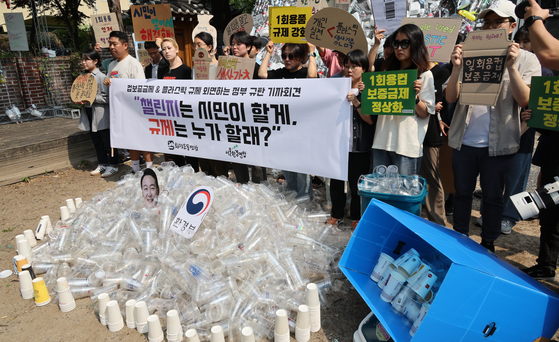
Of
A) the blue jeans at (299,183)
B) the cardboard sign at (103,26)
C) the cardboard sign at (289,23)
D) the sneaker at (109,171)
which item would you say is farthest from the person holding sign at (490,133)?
the cardboard sign at (103,26)

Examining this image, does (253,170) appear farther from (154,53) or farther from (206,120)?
(154,53)

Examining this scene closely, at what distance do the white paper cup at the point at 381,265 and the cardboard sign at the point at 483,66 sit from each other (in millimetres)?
1544

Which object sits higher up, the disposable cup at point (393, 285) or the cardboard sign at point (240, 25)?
the cardboard sign at point (240, 25)

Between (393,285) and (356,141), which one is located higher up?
(356,141)

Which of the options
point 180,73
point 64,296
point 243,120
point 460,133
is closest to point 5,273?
point 64,296

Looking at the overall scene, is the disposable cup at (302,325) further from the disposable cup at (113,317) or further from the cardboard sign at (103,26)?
the cardboard sign at (103,26)

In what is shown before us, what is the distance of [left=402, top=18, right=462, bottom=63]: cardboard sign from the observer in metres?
3.65

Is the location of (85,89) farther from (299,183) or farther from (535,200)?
(535,200)

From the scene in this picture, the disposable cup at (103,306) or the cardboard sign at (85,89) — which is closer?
the disposable cup at (103,306)

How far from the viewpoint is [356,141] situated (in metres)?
3.81

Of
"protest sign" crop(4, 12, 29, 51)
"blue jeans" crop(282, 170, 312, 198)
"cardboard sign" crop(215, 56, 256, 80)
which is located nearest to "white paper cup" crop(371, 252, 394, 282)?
"blue jeans" crop(282, 170, 312, 198)

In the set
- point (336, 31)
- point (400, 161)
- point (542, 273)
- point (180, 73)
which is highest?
point (336, 31)

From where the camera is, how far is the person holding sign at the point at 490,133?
9.62ft

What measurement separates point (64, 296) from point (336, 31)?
3.76m
